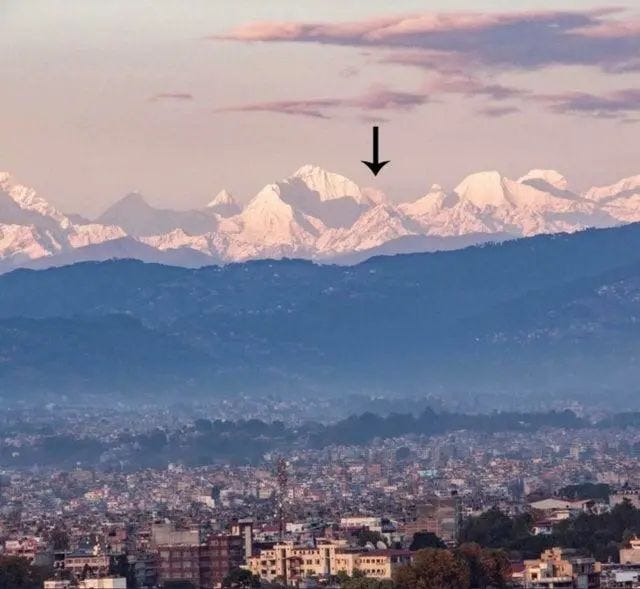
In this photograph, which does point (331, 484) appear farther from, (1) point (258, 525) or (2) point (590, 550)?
(2) point (590, 550)

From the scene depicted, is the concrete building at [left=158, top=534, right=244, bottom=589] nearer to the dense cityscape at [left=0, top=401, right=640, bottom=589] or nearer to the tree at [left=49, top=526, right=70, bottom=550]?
the dense cityscape at [left=0, top=401, right=640, bottom=589]

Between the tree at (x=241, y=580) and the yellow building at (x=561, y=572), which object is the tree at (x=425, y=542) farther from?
the tree at (x=241, y=580)

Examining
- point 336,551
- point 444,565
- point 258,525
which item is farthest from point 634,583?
point 258,525

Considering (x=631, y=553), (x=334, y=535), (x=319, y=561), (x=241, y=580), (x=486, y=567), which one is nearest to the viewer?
(x=486, y=567)

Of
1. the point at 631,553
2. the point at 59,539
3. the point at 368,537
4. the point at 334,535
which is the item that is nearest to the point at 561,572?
the point at 631,553

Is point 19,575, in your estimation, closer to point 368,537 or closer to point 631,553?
point 631,553

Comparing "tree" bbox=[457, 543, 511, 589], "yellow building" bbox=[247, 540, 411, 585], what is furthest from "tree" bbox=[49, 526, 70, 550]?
"tree" bbox=[457, 543, 511, 589]

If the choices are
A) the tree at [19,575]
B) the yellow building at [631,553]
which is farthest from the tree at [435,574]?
the yellow building at [631,553]
